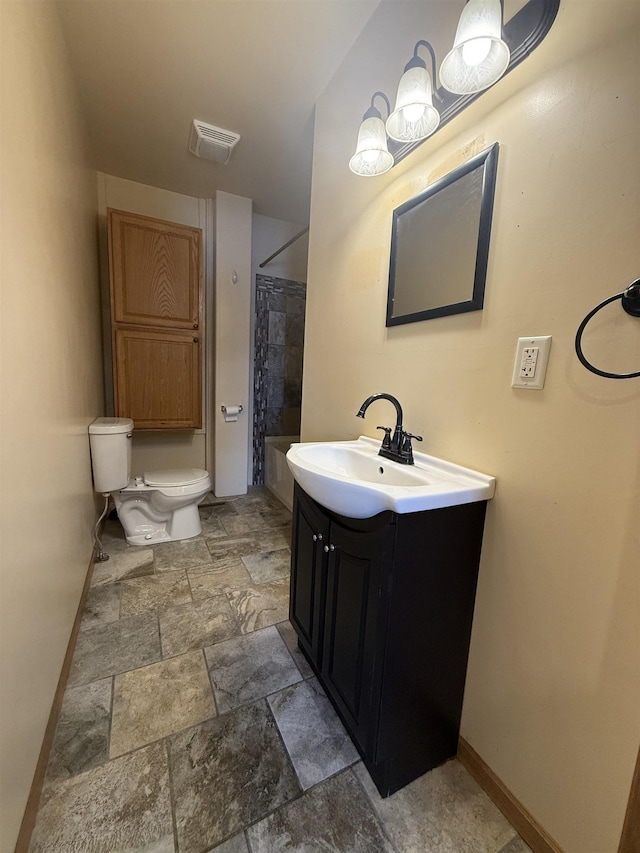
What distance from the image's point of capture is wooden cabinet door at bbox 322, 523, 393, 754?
889 millimetres

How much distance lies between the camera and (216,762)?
3.33ft

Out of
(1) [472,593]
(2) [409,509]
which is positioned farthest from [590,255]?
(1) [472,593]

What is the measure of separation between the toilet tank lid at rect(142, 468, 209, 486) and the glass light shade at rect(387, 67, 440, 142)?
2.08m

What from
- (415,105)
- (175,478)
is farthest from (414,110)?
(175,478)

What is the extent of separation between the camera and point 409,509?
82 cm

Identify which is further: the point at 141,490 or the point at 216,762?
the point at 141,490

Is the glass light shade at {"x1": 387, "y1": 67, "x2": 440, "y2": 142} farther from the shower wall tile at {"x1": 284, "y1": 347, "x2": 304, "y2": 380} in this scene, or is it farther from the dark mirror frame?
the shower wall tile at {"x1": 284, "y1": 347, "x2": 304, "y2": 380}

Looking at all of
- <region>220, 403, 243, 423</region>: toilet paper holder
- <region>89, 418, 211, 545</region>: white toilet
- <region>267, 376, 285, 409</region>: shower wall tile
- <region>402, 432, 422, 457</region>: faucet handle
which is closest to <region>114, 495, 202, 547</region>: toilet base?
<region>89, 418, 211, 545</region>: white toilet

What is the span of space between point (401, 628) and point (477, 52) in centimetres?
146

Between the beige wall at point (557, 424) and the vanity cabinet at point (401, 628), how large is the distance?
0.08m

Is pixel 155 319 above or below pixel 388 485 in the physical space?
above

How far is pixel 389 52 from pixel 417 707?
7.49 feet

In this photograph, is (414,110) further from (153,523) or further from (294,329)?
(153,523)

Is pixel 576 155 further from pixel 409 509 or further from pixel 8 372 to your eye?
pixel 8 372
